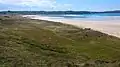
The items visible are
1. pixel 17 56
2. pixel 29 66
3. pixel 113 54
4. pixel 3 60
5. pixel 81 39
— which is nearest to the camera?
Result: pixel 29 66

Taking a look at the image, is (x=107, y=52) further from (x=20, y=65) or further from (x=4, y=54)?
(x=20, y=65)

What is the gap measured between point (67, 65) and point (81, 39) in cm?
2728

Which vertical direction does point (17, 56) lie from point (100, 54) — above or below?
above

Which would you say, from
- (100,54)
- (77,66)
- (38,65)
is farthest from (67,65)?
(100,54)

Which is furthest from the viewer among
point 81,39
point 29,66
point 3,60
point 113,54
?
point 81,39

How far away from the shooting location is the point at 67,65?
17.7m

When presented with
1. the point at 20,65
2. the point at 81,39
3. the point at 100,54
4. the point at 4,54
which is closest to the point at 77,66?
the point at 20,65

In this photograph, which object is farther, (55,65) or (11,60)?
(11,60)

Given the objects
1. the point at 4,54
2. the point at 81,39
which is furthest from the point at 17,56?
the point at 81,39

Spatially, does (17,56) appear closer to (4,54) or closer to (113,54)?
(4,54)

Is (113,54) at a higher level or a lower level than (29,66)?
lower

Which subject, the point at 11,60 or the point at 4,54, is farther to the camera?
the point at 4,54

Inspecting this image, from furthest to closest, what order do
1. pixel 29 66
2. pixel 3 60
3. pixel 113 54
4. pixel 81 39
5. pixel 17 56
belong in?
pixel 81 39, pixel 113 54, pixel 17 56, pixel 3 60, pixel 29 66

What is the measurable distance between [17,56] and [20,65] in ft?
12.9
